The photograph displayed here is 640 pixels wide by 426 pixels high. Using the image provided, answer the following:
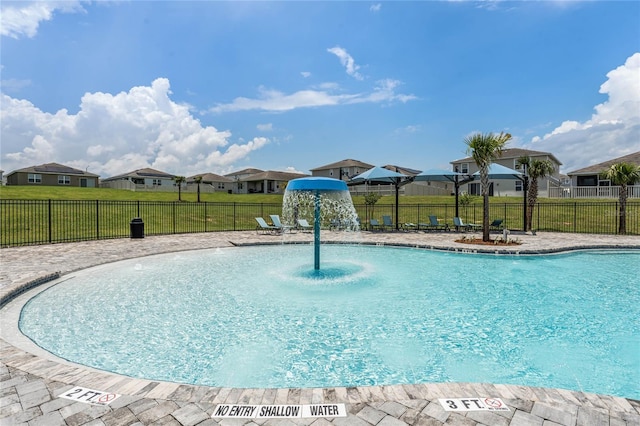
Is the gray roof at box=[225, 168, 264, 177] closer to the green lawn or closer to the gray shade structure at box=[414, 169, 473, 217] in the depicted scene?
the green lawn

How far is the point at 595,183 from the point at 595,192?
292 centimetres

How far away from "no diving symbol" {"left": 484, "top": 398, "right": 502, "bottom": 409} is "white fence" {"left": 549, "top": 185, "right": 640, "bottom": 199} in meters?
35.0

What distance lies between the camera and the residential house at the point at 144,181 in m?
50.4

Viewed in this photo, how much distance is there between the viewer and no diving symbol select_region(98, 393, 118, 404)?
10.2 feet

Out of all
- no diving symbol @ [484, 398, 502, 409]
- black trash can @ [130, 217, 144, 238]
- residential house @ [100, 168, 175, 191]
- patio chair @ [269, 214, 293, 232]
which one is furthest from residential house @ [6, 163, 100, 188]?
no diving symbol @ [484, 398, 502, 409]

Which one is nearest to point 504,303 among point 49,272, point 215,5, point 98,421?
point 98,421

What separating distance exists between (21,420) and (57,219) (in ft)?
80.1

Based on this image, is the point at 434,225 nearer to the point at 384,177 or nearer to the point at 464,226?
the point at 464,226

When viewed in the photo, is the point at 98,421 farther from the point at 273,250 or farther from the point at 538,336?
the point at 273,250

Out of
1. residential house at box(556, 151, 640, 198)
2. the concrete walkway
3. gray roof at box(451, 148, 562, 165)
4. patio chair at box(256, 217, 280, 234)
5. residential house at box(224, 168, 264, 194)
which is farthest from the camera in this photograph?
residential house at box(224, 168, 264, 194)

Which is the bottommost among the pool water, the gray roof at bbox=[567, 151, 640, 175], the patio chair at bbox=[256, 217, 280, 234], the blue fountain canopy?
the pool water

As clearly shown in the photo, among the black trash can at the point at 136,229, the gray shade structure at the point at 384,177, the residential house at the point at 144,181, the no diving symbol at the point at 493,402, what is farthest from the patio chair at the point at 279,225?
the residential house at the point at 144,181

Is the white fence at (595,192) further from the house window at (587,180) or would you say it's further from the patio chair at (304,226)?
the patio chair at (304,226)

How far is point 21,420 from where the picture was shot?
2.80m
